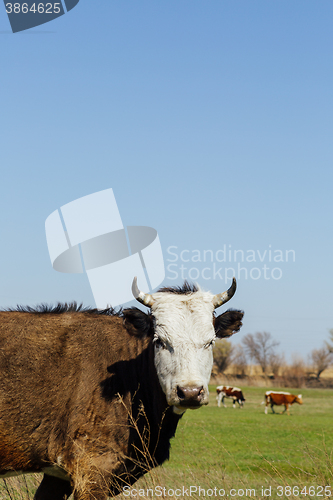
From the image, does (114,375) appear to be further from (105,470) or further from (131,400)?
→ (105,470)

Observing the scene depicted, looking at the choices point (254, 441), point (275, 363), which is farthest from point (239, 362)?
point (254, 441)

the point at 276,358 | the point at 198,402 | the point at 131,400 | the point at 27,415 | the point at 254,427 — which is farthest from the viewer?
the point at 276,358

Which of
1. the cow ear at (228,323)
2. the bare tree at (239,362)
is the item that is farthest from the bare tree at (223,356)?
the cow ear at (228,323)

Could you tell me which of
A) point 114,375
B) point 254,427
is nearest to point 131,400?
point 114,375

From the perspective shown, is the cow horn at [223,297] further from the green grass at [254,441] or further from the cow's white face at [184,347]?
the green grass at [254,441]

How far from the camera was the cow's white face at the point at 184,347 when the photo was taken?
207 inches

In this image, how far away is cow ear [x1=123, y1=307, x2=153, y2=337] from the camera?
622cm

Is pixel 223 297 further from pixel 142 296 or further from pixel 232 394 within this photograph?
pixel 232 394

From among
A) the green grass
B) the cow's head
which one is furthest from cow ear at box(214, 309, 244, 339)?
Result: the green grass

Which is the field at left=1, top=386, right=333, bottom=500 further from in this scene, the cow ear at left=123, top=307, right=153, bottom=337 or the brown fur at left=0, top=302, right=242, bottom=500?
the cow ear at left=123, top=307, right=153, bottom=337

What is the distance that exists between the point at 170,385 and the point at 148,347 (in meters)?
0.77

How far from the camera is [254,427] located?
29.8 meters

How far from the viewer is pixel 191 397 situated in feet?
16.9

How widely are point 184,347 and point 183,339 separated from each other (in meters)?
0.10
